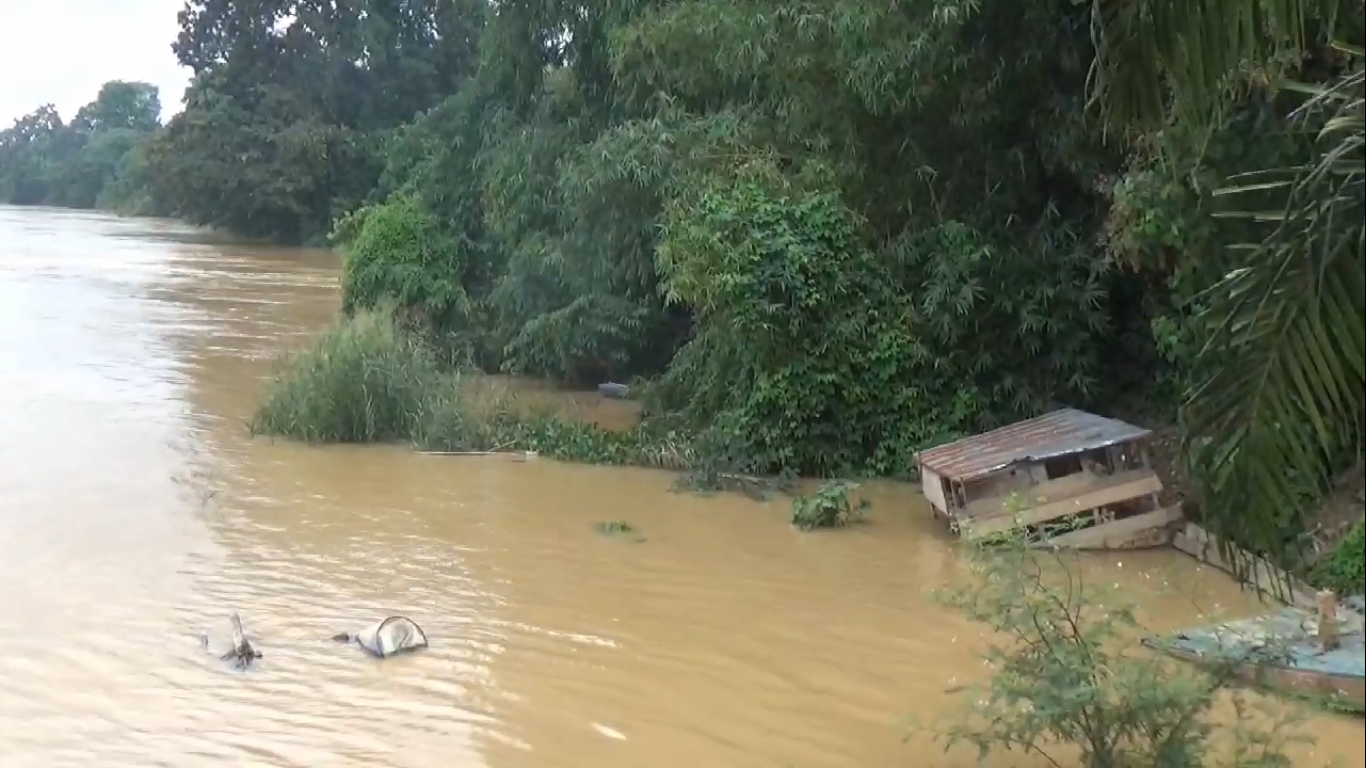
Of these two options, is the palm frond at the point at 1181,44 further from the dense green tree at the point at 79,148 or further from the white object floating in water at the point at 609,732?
the dense green tree at the point at 79,148

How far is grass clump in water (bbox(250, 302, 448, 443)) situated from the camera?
43.4ft

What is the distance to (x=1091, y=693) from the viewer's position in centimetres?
475

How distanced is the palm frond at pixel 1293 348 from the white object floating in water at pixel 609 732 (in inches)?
152

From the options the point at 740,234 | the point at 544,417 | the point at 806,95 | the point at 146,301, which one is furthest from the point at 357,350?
the point at 146,301

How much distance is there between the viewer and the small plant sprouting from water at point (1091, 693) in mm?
4699

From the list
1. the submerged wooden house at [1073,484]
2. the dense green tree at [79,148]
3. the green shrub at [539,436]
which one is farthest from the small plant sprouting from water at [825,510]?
the dense green tree at [79,148]

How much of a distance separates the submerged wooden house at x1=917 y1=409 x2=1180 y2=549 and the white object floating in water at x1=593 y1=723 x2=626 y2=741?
11.6 ft

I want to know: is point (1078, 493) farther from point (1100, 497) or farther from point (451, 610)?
point (451, 610)

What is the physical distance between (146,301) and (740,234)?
19.1 m

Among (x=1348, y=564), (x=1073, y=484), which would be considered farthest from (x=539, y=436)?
(x=1348, y=564)

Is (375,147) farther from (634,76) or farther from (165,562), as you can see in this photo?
(165,562)

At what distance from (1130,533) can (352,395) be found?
7307 mm

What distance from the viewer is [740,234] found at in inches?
467

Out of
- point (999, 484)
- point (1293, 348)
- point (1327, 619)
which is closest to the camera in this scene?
point (1293, 348)
